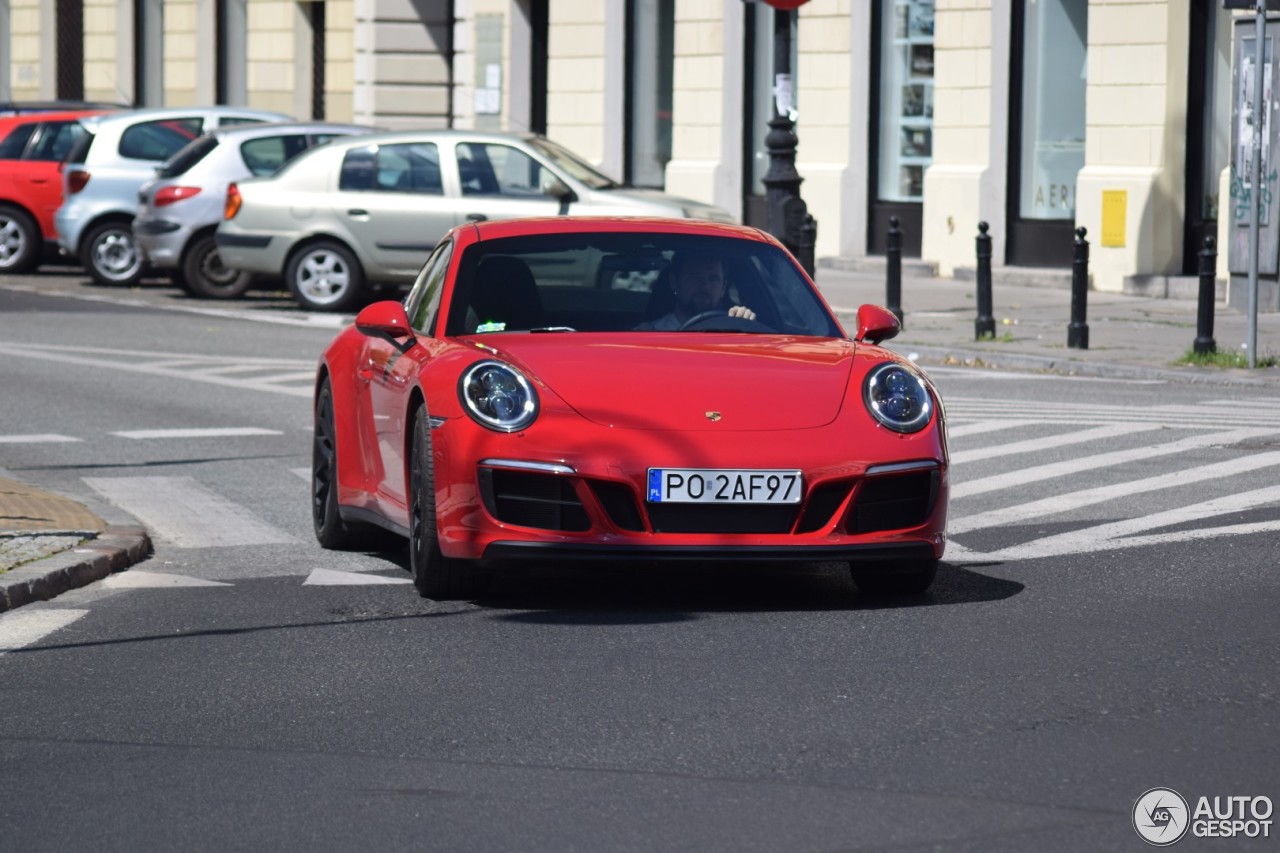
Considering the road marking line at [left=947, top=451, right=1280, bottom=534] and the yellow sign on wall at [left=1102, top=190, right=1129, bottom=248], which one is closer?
the road marking line at [left=947, top=451, right=1280, bottom=534]

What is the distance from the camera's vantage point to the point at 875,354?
7.99 meters

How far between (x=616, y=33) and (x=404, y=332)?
23878 mm

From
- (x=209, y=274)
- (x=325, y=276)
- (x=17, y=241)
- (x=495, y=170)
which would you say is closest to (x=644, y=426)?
(x=495, y=170)

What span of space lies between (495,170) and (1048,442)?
10.0 metres

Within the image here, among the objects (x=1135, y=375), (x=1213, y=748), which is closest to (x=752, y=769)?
(x=1213, y=748)

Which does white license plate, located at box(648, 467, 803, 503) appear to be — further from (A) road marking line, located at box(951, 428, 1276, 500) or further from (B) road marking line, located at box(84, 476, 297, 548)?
(A) road marking line, located at box(951, 428, 1276, 500)

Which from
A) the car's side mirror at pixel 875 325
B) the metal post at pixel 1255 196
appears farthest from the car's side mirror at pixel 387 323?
the metal post at pixel 1255 196

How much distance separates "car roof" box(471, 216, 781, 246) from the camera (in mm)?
8672

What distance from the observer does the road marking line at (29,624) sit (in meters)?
7.19

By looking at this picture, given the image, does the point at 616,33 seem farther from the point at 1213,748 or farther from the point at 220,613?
the point at 1213,748

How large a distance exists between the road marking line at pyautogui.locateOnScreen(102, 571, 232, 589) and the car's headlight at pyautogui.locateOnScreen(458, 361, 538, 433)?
4.48 feet

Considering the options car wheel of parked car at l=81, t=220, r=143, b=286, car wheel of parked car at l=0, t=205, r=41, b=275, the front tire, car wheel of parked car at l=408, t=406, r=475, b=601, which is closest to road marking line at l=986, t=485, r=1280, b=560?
car wheel of parked car at l=408, t=406, r=475, b=601

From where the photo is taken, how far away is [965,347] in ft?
59.4

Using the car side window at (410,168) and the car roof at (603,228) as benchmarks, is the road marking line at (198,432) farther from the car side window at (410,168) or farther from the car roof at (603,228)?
the car side window at (410,168)
